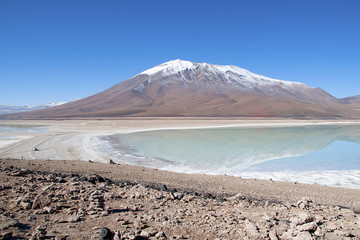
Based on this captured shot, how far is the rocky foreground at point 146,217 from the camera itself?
3229 mm

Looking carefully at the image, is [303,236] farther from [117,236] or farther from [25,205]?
[25,205]

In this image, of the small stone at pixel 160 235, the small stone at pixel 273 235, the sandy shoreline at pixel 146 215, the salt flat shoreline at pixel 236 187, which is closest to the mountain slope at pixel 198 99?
the salt flat shoreline at pixel 236 187

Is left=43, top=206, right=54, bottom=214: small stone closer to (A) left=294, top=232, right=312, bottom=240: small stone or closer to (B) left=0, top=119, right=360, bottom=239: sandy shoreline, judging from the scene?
(B) left=0, top=119, right=360, bottom=239: sandy shoreline

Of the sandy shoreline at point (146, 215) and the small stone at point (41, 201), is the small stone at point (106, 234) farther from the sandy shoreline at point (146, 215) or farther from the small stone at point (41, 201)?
the small stone at point (41, 201)

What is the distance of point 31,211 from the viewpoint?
3.67 metres

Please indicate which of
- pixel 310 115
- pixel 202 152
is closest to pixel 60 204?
pixel 202 152

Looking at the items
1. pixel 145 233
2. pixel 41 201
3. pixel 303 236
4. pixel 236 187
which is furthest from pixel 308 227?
pixel 41 201

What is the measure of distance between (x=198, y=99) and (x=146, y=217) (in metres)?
127

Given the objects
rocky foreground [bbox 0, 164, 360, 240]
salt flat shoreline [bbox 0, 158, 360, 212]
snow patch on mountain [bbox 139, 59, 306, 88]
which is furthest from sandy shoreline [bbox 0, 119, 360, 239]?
snow patch on mountain [bbox 139, 59, 306, 88]

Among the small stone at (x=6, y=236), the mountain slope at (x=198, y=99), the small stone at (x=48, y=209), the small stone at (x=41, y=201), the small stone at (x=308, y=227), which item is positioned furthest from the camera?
the mountain slope at (x=198, y=99)

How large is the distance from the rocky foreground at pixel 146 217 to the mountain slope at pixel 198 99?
85.3 metres

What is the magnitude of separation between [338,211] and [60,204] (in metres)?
4.72

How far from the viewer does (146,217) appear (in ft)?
12.4

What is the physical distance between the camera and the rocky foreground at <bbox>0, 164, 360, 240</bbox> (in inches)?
127
